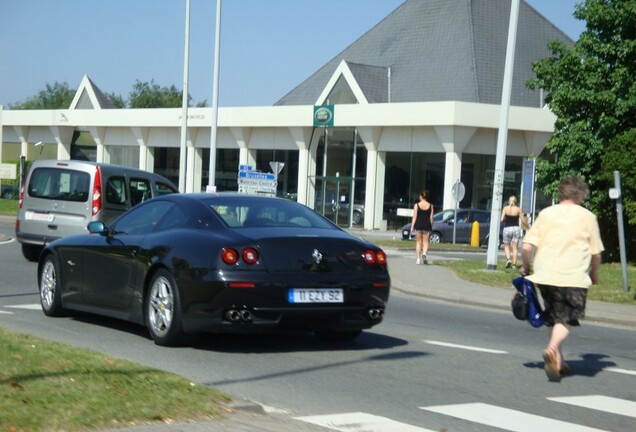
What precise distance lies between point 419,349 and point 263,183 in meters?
23.6

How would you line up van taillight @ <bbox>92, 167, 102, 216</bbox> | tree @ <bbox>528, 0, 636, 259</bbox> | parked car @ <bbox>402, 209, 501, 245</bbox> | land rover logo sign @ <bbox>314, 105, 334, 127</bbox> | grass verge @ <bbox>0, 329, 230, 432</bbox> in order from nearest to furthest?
grass verge @ <bbox>0, 329, 230, 432</bbox>
van taillight @ <bbox>92, 167, 102, 216</bbox>
tree @ <bbox>528, 0, 636, 259</bbox>
parked car @ <bbox>402, 209, 501, 245</bbox>
land rover logo sign @ <bbox>314, 105, 334, 127</bbox>

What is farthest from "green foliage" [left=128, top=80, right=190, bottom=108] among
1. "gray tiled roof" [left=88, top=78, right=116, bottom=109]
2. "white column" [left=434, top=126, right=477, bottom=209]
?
"white column" [left=434, top=126, right=477, bottom=209]

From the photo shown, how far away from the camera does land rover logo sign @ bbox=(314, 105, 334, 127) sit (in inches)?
2131

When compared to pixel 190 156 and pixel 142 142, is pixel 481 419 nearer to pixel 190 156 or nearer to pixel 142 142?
pixel 190 156

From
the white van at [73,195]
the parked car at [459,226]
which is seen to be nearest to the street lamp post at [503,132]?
the white van at [73,195]

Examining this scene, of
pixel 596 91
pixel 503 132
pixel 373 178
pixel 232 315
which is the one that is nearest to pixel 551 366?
pixel 232 315

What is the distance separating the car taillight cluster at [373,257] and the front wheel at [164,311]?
5.75 feet

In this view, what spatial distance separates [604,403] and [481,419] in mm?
1316

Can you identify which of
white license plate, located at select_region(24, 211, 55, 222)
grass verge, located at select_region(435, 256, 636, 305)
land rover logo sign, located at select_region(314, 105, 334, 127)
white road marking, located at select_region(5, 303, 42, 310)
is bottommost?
white road marking, located at select_region(5, 303, 42, 310)

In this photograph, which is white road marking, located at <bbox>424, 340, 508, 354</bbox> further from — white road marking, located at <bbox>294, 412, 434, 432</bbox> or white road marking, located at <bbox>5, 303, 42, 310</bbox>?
white road marking, located at <bbox>5, 303, 42, 310</bbox>

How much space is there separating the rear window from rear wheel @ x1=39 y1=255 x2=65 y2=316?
316 inches

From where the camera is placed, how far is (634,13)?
2927cm

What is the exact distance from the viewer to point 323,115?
5438cm

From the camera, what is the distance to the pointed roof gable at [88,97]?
240 feet
